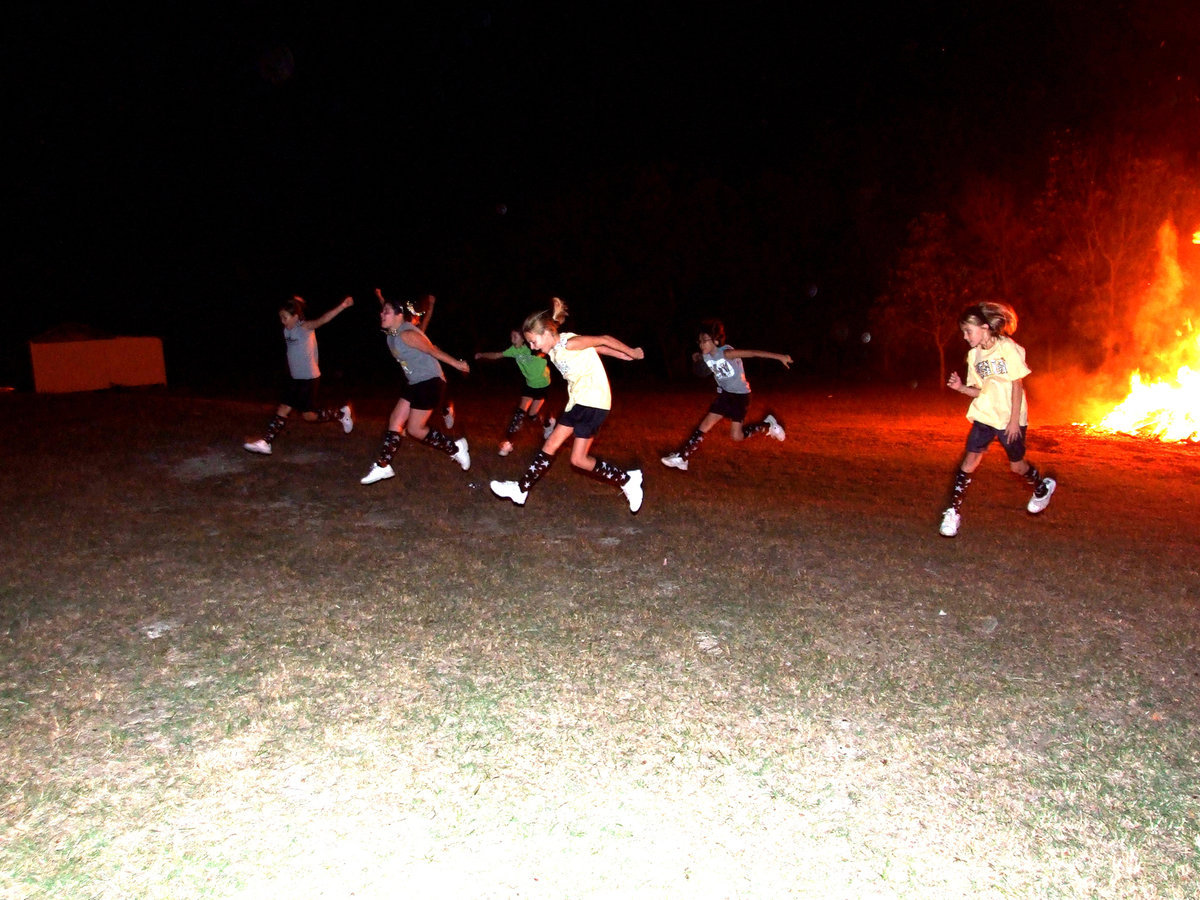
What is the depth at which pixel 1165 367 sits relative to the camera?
18234 mm

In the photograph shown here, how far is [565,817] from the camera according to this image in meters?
3.47

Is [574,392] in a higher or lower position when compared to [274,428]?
higher

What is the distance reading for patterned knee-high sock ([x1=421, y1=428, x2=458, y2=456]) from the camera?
375 inches

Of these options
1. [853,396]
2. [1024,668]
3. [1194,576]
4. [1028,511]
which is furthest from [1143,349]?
[1024,668]

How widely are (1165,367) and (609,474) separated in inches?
587

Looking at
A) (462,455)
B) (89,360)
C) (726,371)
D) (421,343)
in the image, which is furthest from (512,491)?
(89,360)

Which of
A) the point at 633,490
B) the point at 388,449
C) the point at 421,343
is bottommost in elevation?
the point at 633,490

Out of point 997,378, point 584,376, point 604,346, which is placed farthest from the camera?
point 584,376

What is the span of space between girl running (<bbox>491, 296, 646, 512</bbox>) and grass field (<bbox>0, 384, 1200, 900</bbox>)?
0.41 metres

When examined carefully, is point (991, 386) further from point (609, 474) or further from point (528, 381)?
point (528, 381)

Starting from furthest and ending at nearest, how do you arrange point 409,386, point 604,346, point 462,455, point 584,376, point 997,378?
point 462,455, point 409,386, point 584,376, point 997,378, point 604,346

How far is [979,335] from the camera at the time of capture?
295 inches

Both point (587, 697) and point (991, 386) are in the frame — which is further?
point (991, 386)

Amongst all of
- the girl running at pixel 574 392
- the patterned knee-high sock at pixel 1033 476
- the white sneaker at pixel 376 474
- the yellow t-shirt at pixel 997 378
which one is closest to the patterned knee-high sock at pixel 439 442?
the white sneaker at pixel 376 474
